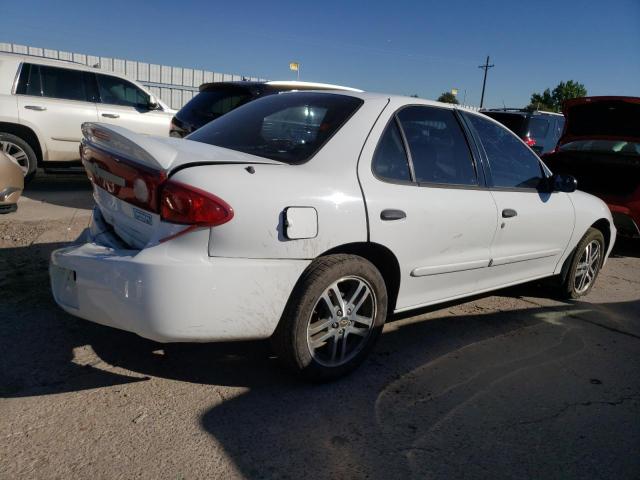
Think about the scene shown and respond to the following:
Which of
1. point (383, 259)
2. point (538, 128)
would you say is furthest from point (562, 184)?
point (538, 128)

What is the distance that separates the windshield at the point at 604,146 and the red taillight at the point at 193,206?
6104 mm

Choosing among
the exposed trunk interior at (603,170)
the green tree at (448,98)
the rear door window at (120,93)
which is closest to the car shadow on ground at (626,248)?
the exposed trunk interior at (603,170)

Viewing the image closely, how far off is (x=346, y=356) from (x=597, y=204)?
304 cm

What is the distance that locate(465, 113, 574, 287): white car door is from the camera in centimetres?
371

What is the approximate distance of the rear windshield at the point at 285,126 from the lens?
288 centimetres

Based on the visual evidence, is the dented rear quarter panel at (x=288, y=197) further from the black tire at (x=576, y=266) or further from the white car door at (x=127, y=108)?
the white car door at (x=127, y=108)

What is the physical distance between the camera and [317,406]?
105 inches

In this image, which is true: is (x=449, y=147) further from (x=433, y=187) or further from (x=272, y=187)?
(x=272, y=187)

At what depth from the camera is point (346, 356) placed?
2.97 meters

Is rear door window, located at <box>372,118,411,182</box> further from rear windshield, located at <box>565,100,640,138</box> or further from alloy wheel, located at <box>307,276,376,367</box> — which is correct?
rear windshield, located at <box>565,100,640,138</box>

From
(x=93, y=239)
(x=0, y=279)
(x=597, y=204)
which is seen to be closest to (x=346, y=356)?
(x=93, y=239)

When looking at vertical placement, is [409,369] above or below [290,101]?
below

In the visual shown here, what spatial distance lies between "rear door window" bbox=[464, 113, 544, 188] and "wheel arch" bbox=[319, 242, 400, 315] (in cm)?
112

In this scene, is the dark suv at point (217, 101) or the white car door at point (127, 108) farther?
the white car door at point (127, 108)
